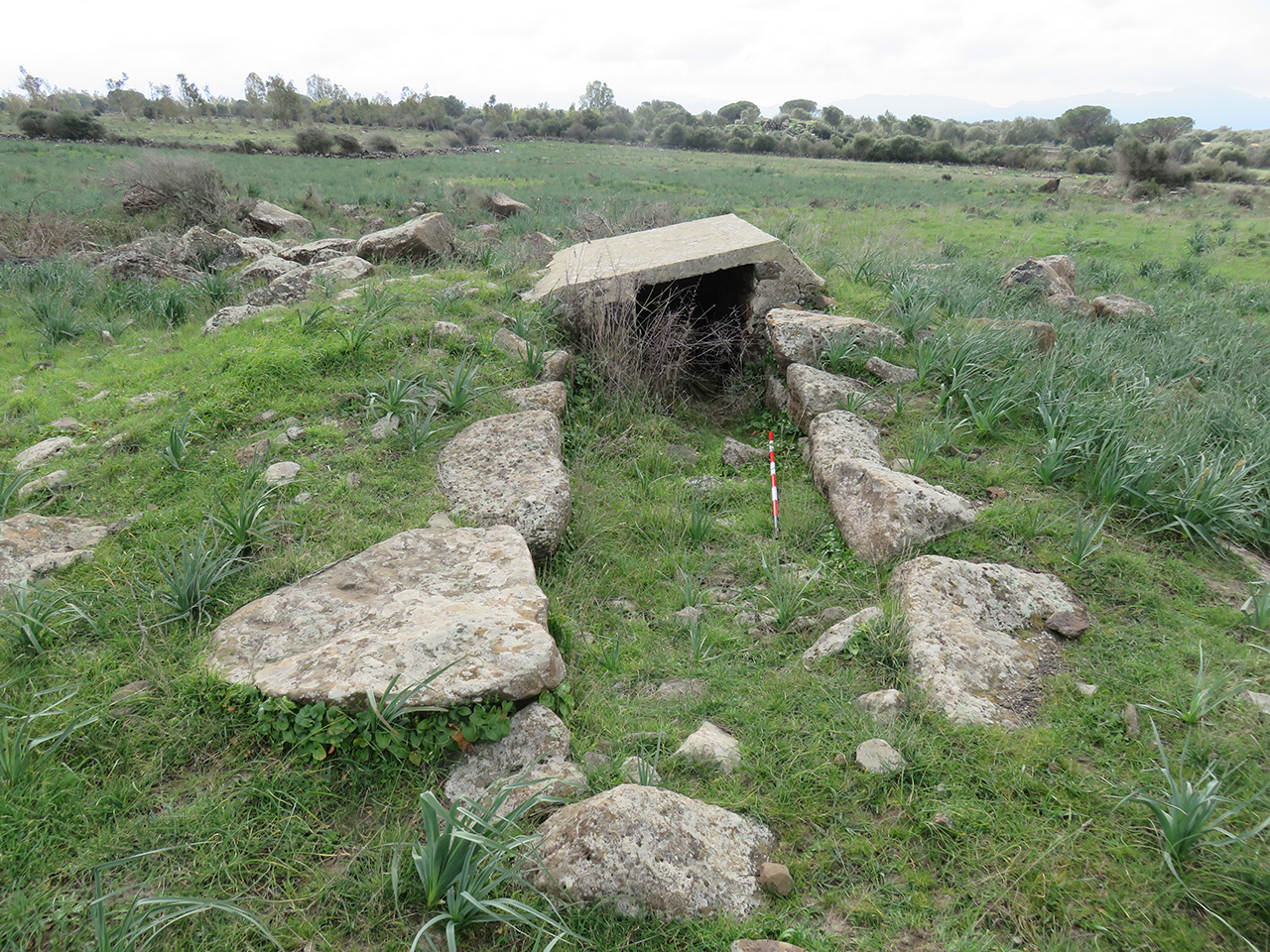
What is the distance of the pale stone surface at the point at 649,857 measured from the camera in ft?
6.49

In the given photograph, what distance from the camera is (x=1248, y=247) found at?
12.2 meters

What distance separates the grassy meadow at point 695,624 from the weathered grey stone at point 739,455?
140 millimetres

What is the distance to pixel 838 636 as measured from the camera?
3.14m

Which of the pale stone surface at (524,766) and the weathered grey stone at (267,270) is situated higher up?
the weathered grey stone at (267,270)

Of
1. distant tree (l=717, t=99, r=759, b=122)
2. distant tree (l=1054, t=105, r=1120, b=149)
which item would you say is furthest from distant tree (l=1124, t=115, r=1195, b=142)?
distant tree (l=717, t=99, r=759, b=122)

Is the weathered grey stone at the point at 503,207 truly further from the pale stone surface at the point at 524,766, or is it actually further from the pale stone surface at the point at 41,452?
the pale stone surface at the point at 524,766

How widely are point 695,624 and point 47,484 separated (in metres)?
3.85

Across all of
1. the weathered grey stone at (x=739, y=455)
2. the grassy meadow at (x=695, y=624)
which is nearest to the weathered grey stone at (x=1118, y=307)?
the grassy meadow at (x=695, y=624)

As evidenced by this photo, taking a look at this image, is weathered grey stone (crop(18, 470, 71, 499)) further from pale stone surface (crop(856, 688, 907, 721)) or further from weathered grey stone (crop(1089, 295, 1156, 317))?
weathered grey stone (crop(1089, 295, 1156, 317))

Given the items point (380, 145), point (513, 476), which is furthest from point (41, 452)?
point (380, 145)

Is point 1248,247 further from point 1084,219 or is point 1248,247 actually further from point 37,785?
point 37,785

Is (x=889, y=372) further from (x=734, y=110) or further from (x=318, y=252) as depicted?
(x=734, y=110)

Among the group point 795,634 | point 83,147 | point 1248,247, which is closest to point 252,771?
point 795,634

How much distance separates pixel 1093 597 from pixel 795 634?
4.77 feet
